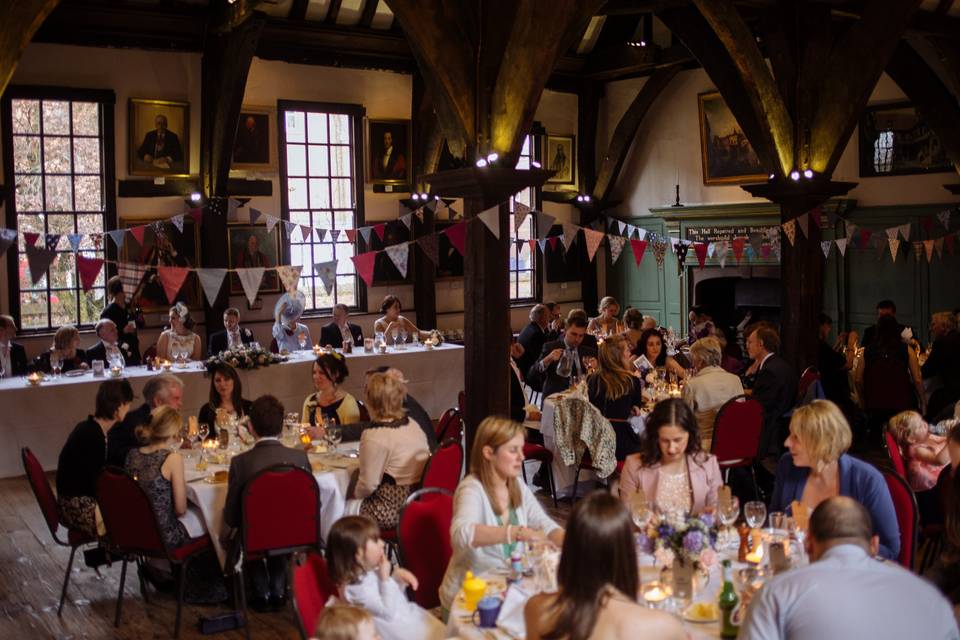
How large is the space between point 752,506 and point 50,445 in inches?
280

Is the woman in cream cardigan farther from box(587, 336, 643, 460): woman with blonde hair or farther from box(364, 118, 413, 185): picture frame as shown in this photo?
box(364, 118, 413, 185): picture frame

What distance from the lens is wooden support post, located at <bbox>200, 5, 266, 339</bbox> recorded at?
11.5 metres

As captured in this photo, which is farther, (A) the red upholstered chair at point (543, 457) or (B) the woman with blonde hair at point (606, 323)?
(B) the woman with blonde hair at point (606, 323)

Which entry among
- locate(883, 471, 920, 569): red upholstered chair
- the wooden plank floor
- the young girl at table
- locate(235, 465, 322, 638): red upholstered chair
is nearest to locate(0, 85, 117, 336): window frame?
the wooden plank floor

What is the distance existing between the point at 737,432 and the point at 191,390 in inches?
212

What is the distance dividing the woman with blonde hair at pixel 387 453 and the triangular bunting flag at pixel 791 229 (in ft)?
18.1

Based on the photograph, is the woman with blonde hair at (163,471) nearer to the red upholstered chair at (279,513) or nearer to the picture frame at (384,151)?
the red upholstered chair at (279,513)

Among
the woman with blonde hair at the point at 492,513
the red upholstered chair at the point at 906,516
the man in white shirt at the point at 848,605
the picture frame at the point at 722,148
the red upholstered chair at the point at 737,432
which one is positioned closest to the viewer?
the man in white shirt at the point at 848,605

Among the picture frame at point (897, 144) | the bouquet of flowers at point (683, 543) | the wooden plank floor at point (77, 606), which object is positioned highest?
the picture frame at point (897, 144)

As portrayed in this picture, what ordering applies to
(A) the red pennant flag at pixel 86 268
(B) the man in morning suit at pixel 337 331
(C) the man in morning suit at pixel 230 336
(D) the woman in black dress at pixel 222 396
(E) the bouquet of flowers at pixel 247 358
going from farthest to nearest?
(B) the man in morning suit at pixel 337 331 → (C) the man in morning suit at pixel 230 336 → (E) the bouquet of flowers at pixel 247 358 → (A) the red pennant flag at pixel 86 268 → (D) the woman in black dress at pixel 222 396

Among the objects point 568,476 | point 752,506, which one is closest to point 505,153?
point 568,476

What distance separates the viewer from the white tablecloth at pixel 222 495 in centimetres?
567

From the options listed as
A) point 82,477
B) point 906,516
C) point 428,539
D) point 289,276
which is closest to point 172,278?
point 289,276

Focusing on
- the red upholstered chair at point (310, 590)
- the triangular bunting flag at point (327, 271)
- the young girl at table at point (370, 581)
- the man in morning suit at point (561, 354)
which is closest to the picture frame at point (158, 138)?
the triangular bunting flag at point (327, 271)
